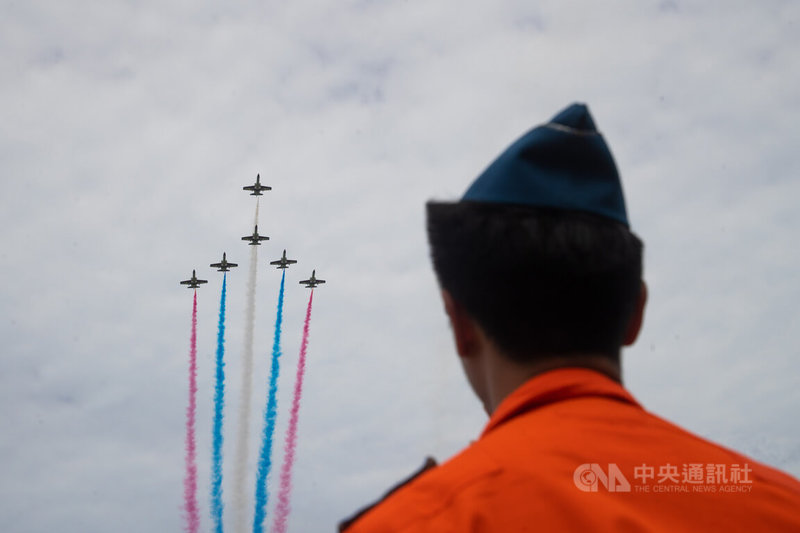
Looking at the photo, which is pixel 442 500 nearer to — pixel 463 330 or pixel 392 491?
pixel 392 491

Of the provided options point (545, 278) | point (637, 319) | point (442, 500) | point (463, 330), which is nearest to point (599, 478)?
point (442, 500)

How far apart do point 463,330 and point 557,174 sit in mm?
807

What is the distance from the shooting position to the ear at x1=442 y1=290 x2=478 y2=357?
374cm

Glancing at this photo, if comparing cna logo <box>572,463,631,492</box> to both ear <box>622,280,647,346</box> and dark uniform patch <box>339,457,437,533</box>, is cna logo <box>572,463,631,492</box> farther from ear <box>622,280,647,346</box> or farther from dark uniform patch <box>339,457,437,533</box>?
ear <box>622,280,647,346</box>

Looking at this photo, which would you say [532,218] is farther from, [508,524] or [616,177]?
[508,524]

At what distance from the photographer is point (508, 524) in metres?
2.53

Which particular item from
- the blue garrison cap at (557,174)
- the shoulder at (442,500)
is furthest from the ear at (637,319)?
the shoulder at (442,500)

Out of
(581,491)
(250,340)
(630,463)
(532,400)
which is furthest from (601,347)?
(250,340)

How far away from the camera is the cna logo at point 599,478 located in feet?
8.77

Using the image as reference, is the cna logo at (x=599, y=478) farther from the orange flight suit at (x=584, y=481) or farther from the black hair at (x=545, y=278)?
the black hair at (x=545, y=278)

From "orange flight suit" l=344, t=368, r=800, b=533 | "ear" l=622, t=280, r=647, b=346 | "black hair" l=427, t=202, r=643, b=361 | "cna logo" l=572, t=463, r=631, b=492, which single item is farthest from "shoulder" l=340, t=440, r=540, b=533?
"ear" l=622, t=280, r=647, b=346

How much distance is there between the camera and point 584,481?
268 cm

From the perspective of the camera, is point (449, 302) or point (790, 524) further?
point (449, 302)

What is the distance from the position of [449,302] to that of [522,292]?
439 millimetres
